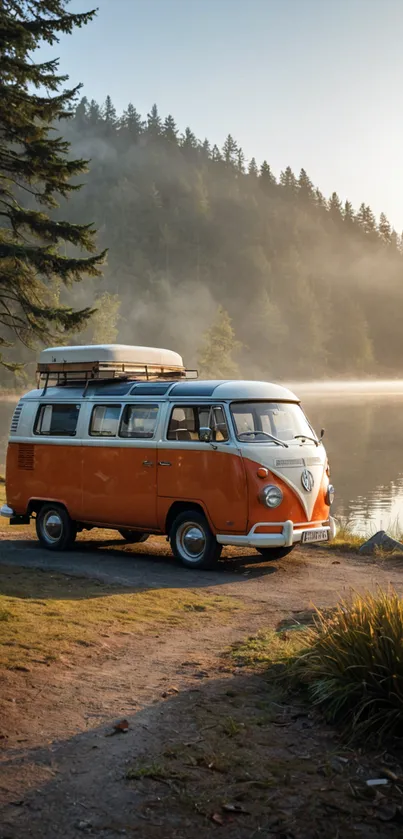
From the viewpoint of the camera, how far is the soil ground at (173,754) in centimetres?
457

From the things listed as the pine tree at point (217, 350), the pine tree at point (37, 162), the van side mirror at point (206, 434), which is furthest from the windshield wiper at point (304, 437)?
the pine tree at point (217, 350)

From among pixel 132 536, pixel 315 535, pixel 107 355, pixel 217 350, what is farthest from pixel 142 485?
pixel 217 350

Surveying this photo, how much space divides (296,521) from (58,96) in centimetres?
1490

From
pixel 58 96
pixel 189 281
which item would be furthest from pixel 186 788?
pixel 189 281

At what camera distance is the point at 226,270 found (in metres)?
189

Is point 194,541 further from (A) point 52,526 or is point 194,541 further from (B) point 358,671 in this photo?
(B) point 358,671

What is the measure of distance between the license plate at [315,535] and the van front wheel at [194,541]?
123cm

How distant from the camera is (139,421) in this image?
13664 mm

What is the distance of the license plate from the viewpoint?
12.5m

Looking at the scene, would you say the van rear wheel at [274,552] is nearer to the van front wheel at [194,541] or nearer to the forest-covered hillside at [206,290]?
the van front wheel at [194,541]

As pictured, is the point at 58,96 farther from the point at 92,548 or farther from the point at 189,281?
the point at 189,281

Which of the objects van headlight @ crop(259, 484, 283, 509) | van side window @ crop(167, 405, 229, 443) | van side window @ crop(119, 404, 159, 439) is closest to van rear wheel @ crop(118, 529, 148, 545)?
van side window @ crop(119, 404, 159, 439)

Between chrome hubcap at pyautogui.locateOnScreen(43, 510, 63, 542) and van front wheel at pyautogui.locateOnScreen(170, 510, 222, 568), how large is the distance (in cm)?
254

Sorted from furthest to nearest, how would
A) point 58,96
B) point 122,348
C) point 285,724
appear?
point 58,96 → point 122,348 → point 285,724
